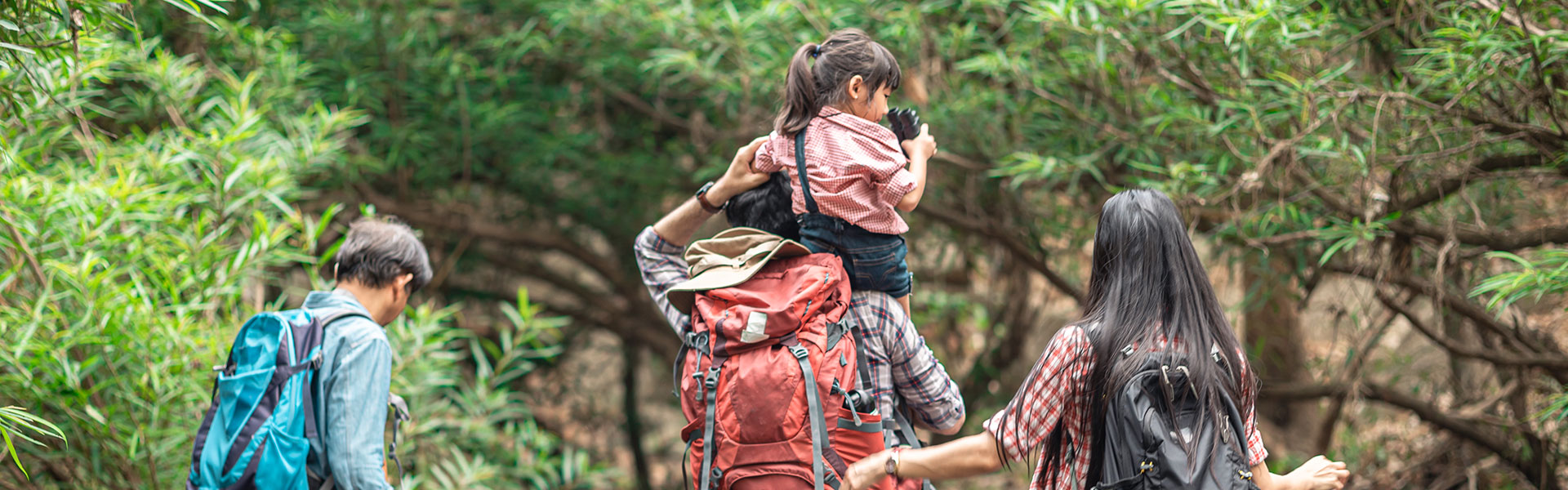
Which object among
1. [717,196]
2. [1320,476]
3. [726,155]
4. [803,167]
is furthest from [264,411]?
[726,155]

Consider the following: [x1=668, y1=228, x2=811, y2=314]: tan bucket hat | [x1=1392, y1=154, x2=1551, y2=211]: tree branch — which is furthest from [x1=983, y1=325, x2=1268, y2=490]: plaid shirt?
[x1=1392, y1=154, x2=1551, y2=211]: tree branch

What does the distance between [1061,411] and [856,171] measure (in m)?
0.55

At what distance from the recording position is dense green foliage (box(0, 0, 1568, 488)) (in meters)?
2.62

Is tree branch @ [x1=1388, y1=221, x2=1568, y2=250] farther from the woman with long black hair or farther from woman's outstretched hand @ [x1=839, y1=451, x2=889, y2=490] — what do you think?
woman's outstretched hand @ [x1=839, y1=451, x2=889, y2=490]

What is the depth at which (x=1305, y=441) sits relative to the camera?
16.6ft

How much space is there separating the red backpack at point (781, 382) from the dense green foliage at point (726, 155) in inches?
52.0

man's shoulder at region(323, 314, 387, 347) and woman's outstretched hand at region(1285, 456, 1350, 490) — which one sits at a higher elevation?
woman's outstretched hand at region(1285, 456, 1350, 490)

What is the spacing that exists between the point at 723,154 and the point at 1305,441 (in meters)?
3.23

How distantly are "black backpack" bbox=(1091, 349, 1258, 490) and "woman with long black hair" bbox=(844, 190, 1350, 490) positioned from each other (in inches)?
0.6

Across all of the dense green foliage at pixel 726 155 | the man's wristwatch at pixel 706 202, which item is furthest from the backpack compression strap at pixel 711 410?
the dense green foliage at pixel 726 155

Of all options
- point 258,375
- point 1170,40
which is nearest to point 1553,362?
point 1170,40

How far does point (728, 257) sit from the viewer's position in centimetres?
199

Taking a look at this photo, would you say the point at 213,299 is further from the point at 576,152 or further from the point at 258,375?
the point at 576,152

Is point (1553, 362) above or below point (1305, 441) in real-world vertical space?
above
